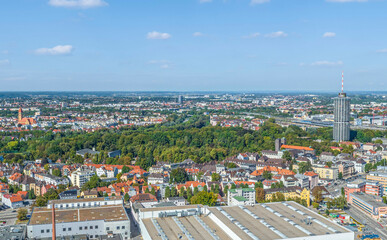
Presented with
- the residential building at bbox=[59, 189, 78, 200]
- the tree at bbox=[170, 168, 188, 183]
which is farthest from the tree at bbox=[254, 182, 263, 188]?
the residential building at bbox=[59, 189, 78, 200]

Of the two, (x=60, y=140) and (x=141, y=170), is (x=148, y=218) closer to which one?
(x=141, y=170)

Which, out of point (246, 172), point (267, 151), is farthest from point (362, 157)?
point (246, 172)

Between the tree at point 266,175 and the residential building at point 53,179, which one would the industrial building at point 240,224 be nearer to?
the tree at point 266,175

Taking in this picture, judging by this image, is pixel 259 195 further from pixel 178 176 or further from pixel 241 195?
pixel 178 176

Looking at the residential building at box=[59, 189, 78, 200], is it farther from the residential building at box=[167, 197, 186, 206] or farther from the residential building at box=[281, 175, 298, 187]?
the residential building at box=[281, 175, 298, 187]

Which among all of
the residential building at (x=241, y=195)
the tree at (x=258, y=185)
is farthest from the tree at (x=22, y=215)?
the tree at (x=258, y=185)

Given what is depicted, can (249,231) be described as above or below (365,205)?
above
